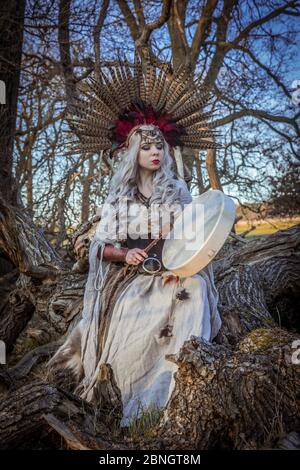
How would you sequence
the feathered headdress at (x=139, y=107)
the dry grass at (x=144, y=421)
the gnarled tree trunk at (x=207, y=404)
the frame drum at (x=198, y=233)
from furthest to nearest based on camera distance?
the feathered headdress at (x=139, y=107)
the frame drum at (x=198, y=233)
the dry grass at (x=144, y=421)
the gnarled tree trunk at (x=207, y=404)

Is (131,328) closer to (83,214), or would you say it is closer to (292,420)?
(292,420)

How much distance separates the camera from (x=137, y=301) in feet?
10.3

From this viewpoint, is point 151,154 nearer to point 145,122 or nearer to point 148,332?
point 145,122

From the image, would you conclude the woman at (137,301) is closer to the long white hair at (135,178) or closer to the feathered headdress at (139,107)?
the long white hair at (135,178)

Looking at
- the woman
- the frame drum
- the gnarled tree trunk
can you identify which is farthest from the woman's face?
the gnarled tree trunk

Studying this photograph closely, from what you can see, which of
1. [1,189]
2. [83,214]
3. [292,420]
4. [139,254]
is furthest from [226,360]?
[83,214]

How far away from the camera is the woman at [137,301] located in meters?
2.96

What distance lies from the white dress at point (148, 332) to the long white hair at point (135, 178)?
0.59 m

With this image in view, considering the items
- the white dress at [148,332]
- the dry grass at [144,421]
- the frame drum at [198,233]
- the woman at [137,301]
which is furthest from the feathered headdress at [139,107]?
the dry grass at [144,421]

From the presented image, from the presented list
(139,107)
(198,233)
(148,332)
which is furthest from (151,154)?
(148,332)

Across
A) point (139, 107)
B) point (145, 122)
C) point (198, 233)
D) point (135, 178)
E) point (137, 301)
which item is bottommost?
point (137, 301)

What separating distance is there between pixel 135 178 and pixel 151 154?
8.4 inches

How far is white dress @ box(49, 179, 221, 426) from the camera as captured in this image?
9.53ft

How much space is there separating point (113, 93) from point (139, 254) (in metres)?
1.24
